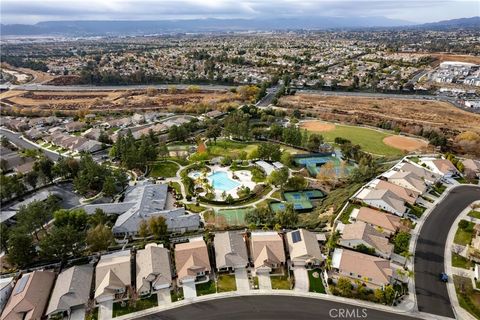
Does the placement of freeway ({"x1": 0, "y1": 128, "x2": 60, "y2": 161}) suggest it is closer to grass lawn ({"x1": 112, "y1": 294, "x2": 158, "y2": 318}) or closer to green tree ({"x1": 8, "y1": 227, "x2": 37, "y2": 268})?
green tree ({"x1": 8, "y1": 227, "x2": 37, "y2": 268})

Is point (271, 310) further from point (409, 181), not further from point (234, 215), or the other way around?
point (409, 181)

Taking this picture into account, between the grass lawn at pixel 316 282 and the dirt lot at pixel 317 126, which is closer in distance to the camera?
the grass lawn at pixel 316 282

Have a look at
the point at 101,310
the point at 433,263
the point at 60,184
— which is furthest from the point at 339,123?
the point at 101,310


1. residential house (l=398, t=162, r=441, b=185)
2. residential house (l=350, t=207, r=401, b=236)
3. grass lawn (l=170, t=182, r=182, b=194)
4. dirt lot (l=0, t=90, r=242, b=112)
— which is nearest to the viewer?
residential house (l=350, t=207, r=401, b=236)

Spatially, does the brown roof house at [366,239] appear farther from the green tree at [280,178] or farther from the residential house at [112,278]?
the residential house at [112,278]

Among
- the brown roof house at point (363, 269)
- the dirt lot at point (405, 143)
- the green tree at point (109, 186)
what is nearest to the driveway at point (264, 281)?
the brown roof house at point (363, 269)

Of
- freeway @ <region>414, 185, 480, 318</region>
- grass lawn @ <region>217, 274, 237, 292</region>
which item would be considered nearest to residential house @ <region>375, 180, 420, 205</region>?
freeway @ <region>414, 185, 480, 318</region>
